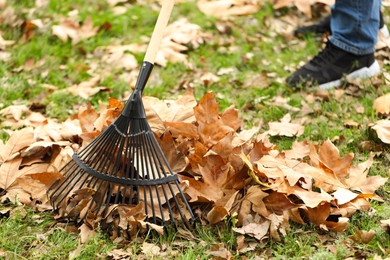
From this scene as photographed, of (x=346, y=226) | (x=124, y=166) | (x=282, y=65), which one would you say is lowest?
(x=282, y=65)

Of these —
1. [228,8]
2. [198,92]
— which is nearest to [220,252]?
[198,92]

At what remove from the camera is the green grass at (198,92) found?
2.28 meters

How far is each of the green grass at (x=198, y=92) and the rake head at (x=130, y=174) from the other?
0.11m

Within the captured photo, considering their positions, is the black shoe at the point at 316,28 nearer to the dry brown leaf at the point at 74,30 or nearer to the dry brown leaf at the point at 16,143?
the dry brown leaf at the point at 74,30

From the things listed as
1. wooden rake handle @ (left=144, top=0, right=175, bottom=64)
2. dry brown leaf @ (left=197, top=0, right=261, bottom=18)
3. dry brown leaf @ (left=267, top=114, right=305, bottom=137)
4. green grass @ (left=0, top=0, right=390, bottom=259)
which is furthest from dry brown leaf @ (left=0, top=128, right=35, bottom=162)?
dry brown leaf @ (left=197, top=0, right=261, bottom=18)

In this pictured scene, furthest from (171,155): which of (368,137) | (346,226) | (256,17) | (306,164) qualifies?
(256,17)

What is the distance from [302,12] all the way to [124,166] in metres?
3.22

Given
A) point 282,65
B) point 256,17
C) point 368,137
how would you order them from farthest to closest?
1. point 256,17
2. point 282,65
3. point 368,137

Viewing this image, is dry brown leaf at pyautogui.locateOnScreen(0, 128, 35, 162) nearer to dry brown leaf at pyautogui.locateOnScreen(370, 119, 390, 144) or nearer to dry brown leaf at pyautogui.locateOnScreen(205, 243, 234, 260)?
dry brown leaf at pyautogui.locateOnScreen(205, 243, 234, 260)

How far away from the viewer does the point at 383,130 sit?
9.63ft

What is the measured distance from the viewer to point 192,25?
468cm

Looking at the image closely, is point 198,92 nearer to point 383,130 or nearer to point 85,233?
point 383,130

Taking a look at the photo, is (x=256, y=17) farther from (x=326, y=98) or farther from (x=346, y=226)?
(x=346, y=226)

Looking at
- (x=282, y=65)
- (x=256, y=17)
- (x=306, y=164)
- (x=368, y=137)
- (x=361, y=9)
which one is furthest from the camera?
(x=256, y=17)
